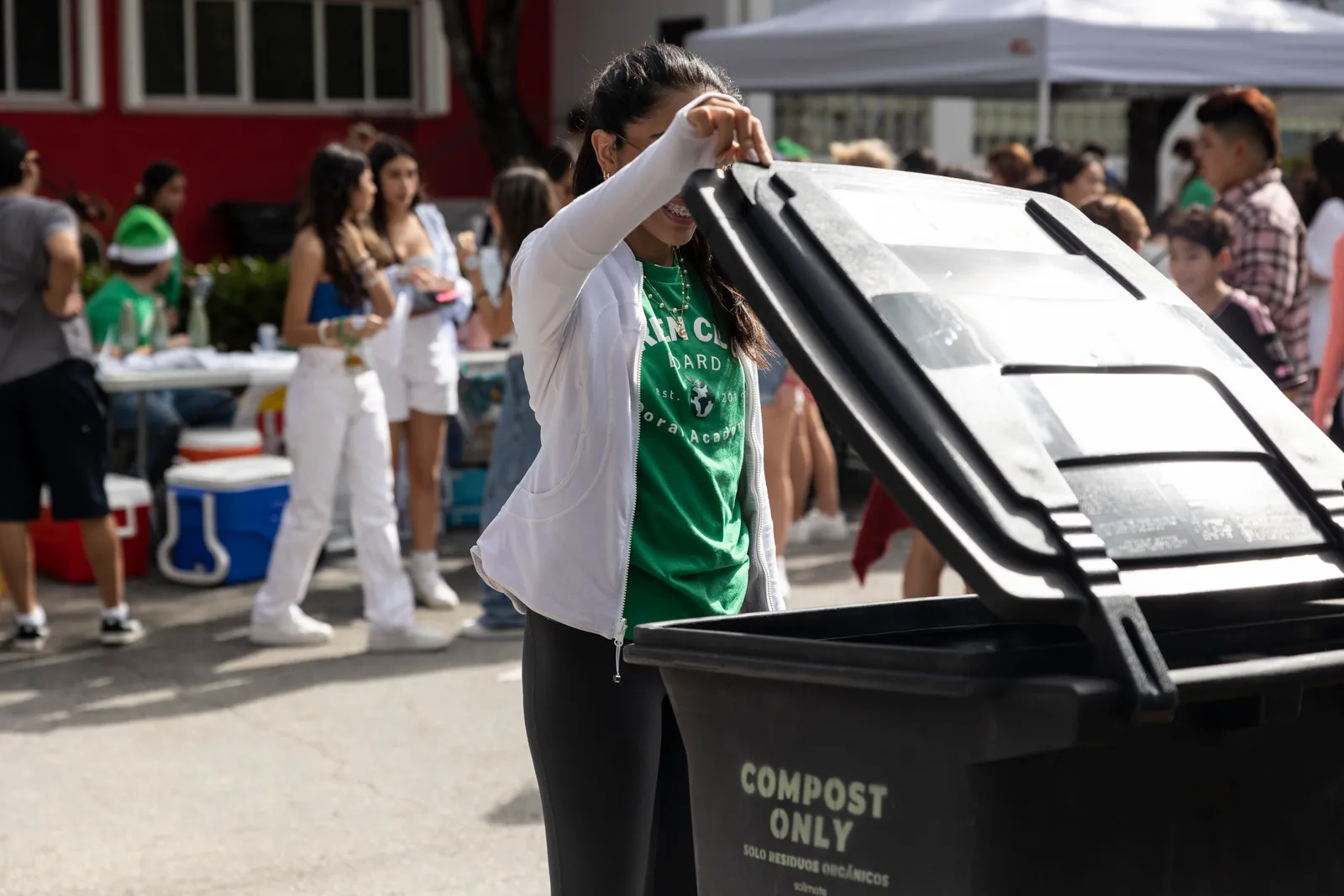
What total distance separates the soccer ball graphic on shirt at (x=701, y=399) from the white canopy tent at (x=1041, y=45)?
744 cm

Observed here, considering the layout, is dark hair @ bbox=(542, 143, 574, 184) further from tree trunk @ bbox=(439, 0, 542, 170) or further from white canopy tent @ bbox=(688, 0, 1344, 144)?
tree trunk @ bbox=(439, 0, 542, 170)

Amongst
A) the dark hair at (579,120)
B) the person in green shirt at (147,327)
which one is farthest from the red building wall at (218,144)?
the dark hair at (579,120)

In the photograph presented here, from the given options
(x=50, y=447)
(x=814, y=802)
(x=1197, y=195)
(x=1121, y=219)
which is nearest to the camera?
(x=814, y=802)

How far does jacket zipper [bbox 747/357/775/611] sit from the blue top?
4.27 meters

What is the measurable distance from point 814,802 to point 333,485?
16.5ft

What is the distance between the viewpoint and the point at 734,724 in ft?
7.38

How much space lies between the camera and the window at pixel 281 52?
1911 cm

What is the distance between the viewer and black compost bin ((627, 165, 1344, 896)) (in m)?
1.98

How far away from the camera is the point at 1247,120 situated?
6875mm

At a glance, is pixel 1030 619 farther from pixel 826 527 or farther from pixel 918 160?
pixel 918 160

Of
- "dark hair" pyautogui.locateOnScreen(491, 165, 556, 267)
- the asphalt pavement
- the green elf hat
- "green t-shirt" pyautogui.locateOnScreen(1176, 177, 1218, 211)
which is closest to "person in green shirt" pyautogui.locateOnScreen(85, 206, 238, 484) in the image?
the green elf hat

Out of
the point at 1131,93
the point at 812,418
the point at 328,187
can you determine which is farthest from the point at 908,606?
the point at 1131,93

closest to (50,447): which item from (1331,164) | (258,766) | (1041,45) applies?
(258,766)

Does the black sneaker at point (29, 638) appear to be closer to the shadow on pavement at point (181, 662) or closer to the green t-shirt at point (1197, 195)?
the shadow on pavement at point (181, 662)
